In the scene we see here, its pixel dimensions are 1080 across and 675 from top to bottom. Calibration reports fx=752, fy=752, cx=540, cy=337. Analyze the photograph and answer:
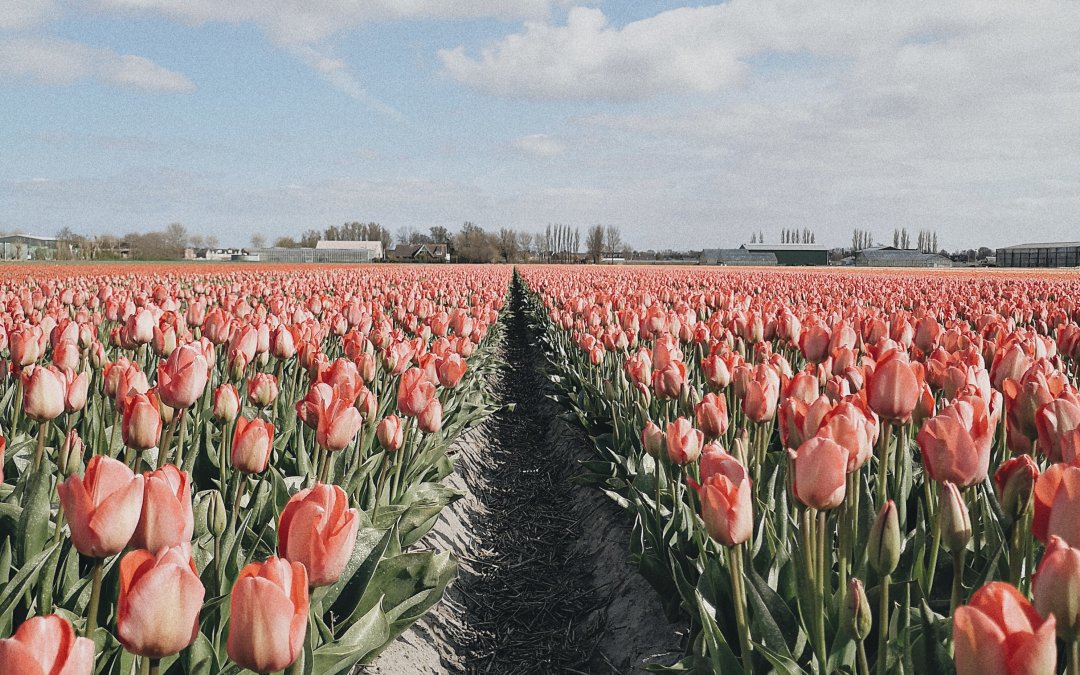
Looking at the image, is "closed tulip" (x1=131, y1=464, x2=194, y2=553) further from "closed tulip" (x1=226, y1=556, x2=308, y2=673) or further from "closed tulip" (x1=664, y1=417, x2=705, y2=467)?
"closed tulip" (x1=664, y1=417, x2=705, y2=467)

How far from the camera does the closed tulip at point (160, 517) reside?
1.31 m

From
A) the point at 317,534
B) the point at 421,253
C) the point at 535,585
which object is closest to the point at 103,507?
the point at 317,534

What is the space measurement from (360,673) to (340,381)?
1000mm

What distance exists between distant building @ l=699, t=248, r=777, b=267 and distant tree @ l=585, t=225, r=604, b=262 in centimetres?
1409

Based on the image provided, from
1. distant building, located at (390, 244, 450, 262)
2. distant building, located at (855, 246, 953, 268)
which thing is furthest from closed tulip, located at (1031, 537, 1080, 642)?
distant building, located at (855, 246, 953, 268)

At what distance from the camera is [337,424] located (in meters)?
→ 2.19

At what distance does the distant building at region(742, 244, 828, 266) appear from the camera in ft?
335

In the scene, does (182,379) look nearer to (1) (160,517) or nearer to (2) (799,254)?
(1) (160,517)

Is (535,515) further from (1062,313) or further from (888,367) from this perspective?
(1062,313)

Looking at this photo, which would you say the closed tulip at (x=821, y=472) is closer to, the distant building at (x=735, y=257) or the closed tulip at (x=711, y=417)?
the closed tulip at (x=711, y=417)

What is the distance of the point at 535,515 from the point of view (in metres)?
5.24

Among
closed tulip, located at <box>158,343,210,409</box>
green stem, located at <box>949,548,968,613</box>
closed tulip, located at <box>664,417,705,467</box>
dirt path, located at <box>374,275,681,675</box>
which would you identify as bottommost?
dirt path, located at <box>374,275,681,675</box>

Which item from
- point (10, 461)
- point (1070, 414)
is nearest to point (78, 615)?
point (10, 461)

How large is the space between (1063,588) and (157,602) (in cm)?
127
